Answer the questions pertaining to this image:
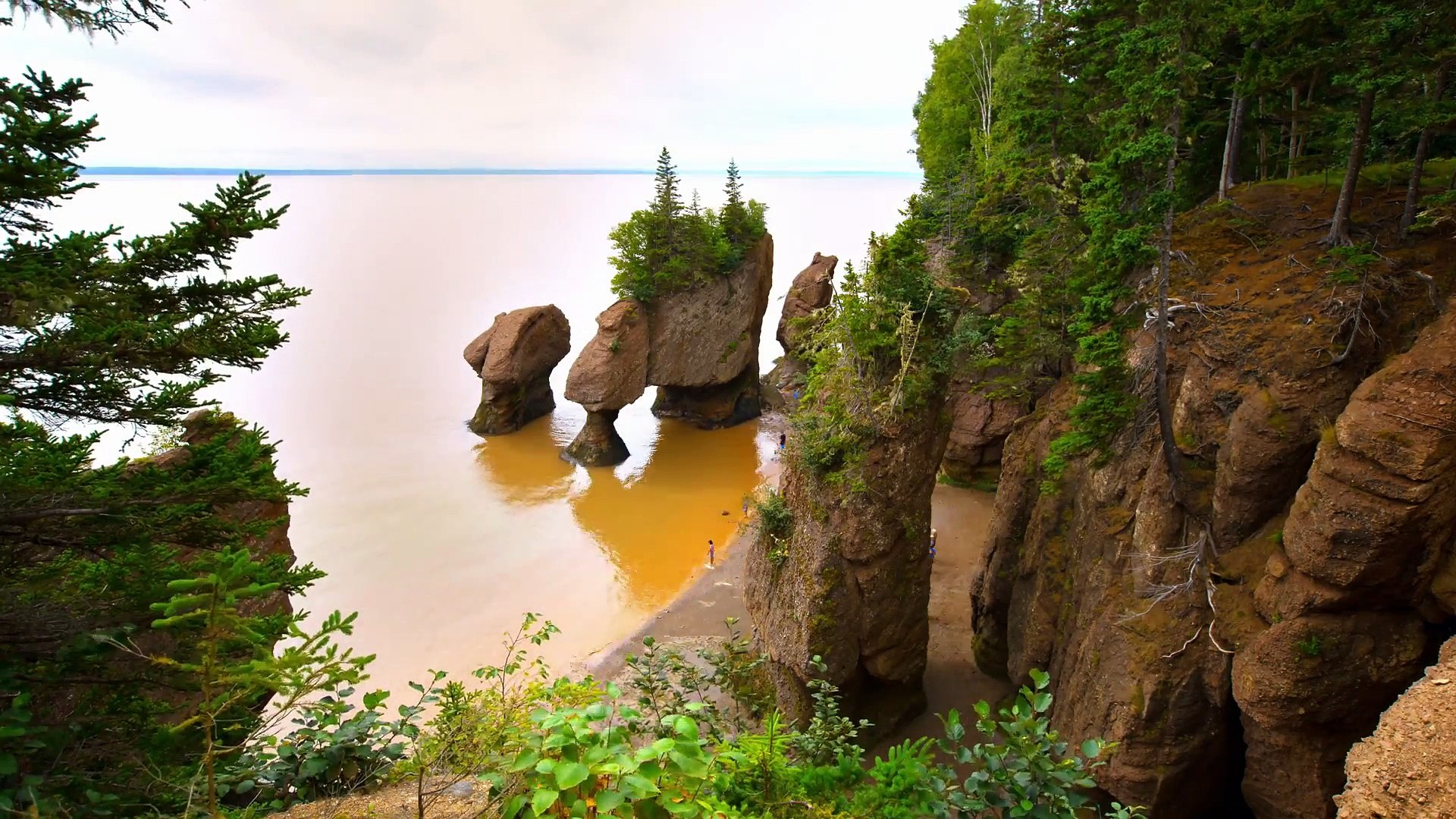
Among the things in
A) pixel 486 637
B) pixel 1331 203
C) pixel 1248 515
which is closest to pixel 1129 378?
pixel 1248 515

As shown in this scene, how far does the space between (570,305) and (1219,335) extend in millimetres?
41198

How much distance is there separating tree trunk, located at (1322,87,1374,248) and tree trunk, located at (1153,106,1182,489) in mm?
2175

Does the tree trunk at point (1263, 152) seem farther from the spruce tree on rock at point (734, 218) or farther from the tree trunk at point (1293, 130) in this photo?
the spruce tree on rock at point (734, 218)

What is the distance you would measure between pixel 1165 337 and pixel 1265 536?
269 centimetres

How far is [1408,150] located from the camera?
38.9 feet

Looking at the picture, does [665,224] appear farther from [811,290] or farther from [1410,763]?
[1410,763]

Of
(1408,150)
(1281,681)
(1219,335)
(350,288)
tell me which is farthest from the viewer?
(350,288)

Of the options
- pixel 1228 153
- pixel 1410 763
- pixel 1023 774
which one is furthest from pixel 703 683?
pixel 1228 153

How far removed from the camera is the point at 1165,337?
876 centimetres

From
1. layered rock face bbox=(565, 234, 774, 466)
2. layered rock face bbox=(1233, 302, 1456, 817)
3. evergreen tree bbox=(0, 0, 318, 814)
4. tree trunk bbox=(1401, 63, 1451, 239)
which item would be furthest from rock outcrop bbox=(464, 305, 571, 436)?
tree trunk bbox=(1401, 63, 1451, 239)

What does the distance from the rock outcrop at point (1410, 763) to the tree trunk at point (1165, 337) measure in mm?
4200

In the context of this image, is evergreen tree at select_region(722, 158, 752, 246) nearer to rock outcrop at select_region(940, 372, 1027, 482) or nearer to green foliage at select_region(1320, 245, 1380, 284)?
rock outcrop at select_region(940, 372, 1027, 482)

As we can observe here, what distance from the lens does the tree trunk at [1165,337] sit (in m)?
8.46

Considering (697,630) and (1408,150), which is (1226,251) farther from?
(697,630)
